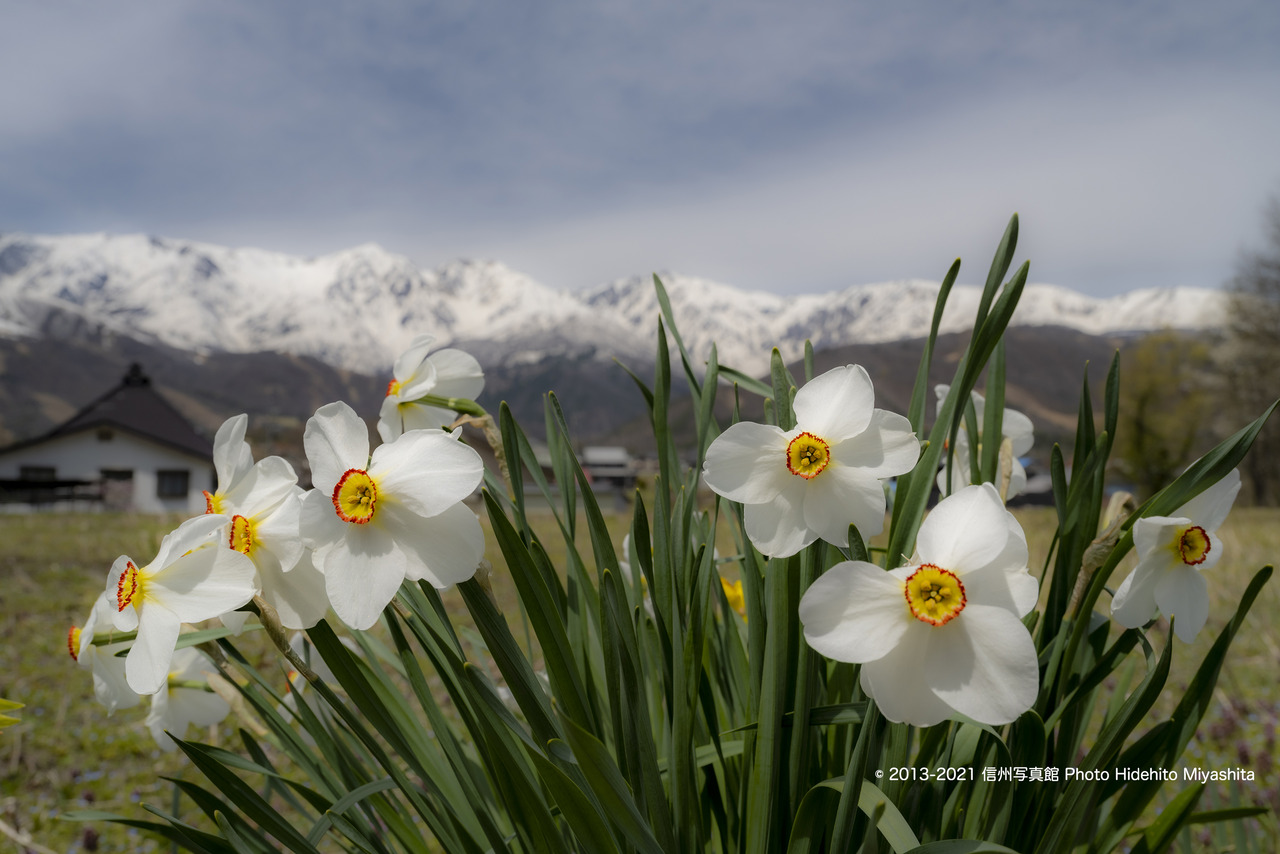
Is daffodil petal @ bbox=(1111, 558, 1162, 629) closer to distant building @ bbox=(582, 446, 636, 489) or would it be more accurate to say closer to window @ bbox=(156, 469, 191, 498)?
window @ bbox=(156, 469, 191, 498)

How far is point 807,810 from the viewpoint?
82 centimetres

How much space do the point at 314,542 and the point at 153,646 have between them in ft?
0.75

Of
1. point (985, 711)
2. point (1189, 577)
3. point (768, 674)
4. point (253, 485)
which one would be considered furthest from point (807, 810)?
point (253, 485)

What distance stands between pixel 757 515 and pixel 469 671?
0.35 m

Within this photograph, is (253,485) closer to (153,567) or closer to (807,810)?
(153,567)

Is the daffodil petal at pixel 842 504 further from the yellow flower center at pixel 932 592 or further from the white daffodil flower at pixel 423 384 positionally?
the white daffodil flower at pixel 423 384

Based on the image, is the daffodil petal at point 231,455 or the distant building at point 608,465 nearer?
the daffodil petal at point 231,455

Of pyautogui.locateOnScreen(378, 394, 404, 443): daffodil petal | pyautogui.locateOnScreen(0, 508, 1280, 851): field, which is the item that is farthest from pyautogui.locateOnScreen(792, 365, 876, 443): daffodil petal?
pyautogui.locateOnScreen(0, 508, 1280, 851): field

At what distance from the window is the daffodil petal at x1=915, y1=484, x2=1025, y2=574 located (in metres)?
44.6

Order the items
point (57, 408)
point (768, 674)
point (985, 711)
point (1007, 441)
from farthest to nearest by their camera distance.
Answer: point (57, 408) → point (1007, 441) → point (768, 674) → point (985, 711)

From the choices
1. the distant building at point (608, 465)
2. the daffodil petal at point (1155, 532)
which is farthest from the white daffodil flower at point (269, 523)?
the distant building at point (608, 465)

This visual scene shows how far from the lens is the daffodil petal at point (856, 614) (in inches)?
25.2

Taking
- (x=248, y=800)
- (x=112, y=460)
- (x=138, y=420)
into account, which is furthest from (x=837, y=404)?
(x=138, y=420)

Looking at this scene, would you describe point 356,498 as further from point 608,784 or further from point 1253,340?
point 1253,340
